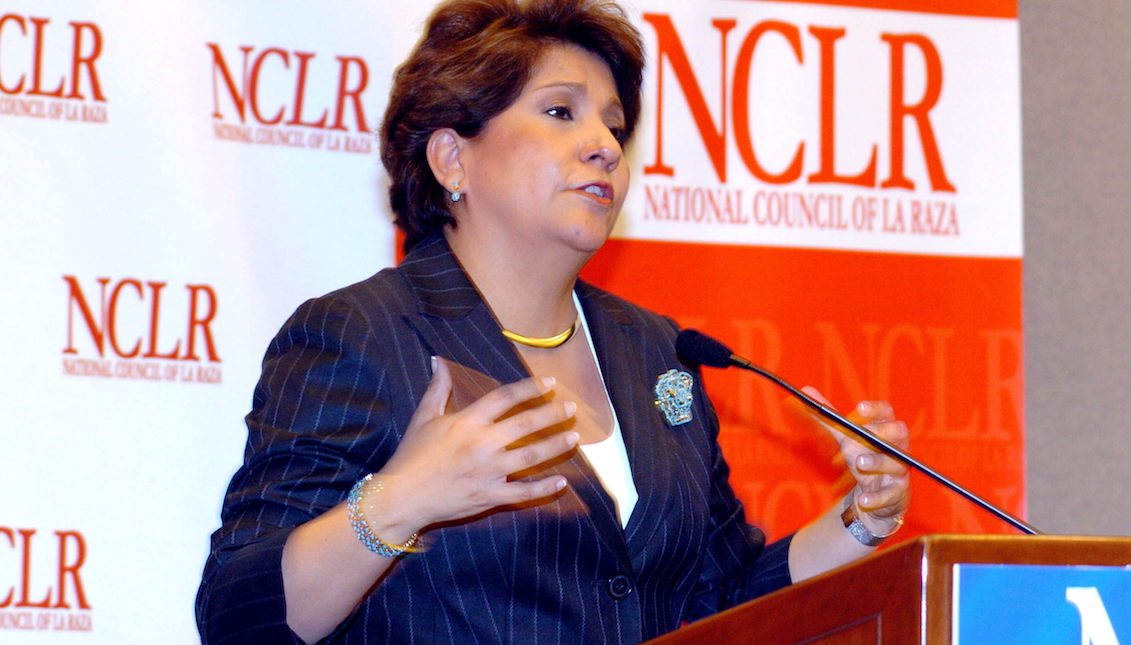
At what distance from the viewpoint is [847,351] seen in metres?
2.92

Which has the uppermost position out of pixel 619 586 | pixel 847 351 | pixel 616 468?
pixel 847 351

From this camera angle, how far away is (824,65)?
9.75ft

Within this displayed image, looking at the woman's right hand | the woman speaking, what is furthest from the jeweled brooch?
the woman's right hand

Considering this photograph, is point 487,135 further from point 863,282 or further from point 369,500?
point 863,282

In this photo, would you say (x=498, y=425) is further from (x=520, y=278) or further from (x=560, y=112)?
(x=560, y=112)

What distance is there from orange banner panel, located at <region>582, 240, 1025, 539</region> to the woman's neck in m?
0.78

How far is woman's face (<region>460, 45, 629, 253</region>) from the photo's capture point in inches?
78.7

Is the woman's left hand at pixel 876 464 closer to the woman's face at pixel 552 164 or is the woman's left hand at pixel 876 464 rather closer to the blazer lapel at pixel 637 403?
the blazer lapel at pixel 637 403

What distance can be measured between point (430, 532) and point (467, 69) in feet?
2.36

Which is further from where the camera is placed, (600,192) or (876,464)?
(600,192)

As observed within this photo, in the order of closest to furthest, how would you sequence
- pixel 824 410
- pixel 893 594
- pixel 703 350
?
pixel 893 594 → pixel 824 410 → pixel 703 350

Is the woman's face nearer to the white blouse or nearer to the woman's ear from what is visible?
the woman's ear

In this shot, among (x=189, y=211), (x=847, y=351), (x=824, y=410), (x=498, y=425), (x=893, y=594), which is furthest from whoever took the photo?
(x=847, y=351)

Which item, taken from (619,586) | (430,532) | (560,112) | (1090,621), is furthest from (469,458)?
(560,112)
